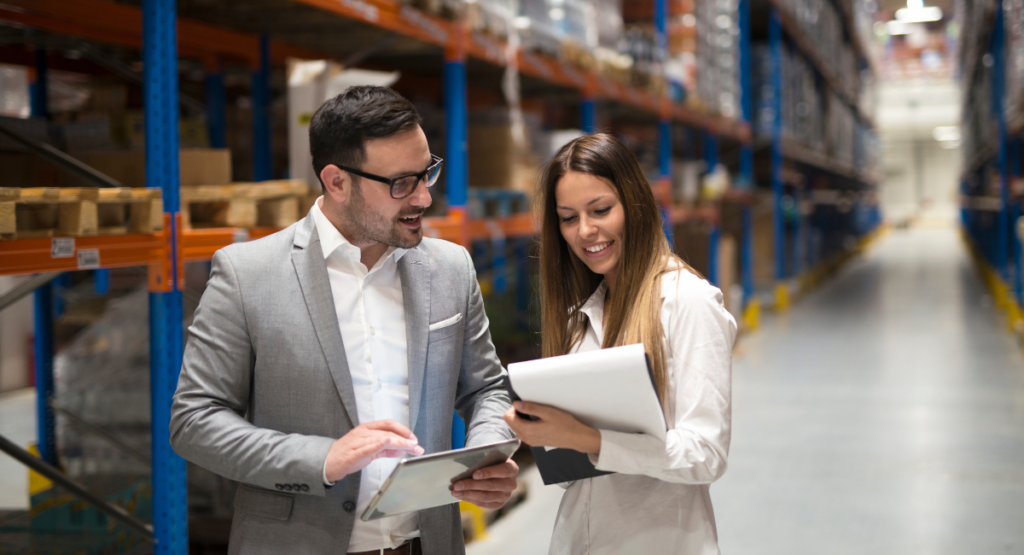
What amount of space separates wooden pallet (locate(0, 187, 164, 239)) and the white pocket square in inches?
49.6

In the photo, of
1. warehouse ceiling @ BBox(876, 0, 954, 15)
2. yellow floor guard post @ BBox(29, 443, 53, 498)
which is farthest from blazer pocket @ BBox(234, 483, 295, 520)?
warehouse ceiling @ BBox(876, 0, 954, 15)

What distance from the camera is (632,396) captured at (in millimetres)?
1479

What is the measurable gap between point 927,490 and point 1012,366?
4.10m

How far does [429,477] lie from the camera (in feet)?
5.17

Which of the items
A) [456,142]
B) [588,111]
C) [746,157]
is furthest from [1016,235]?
[456,142]

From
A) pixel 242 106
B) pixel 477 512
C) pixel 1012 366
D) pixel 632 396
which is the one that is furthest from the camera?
pixel 1012 366

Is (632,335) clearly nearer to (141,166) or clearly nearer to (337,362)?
(337,362)

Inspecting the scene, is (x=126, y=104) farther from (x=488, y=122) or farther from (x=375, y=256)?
(x=375, y=256)

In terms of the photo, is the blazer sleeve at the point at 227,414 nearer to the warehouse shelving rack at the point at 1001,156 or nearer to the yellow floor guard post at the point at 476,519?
the yellow floor guard post at the point at 476,519

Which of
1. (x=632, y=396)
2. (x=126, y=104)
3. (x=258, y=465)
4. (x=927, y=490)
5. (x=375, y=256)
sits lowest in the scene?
(x=927, y=490)

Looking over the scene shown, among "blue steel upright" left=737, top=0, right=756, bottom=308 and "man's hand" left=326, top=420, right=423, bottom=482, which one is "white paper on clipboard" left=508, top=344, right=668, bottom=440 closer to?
"man's hand" left=326, top=420, right=423, bottom=482

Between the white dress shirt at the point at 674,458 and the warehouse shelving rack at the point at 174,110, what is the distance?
150 cm

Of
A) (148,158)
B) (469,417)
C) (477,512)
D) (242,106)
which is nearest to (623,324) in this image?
(469,417)

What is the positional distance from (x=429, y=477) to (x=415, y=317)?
0.37 meters
